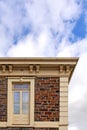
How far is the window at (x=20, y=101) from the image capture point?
21.5 meters

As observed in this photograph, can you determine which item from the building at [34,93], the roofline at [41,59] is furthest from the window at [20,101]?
the roofline at [41,59]

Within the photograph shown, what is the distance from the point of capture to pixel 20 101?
71.3 ft

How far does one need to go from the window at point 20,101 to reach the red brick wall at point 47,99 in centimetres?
29

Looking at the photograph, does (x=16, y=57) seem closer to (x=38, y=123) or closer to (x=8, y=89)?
(x=8, y=89)

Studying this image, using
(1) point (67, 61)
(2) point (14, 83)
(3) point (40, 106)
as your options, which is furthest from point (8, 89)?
(1) point (67, 61)

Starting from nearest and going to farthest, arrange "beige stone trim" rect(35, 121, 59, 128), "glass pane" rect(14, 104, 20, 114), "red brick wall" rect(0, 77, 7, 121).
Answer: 1. "beige stone trim" rect(35, 121, 59, 128)
2. "red brick wall" rect(0, 77, 7, 121)
3. "glass pane" rect(14, 104, 20, 114)

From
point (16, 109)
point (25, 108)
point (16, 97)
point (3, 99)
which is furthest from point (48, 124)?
point (3, 99)

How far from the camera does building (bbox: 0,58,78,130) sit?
21.3 m

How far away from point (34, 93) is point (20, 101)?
808 millimetres

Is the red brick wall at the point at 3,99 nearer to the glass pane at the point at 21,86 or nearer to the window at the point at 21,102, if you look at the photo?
the window at the point at 21,102

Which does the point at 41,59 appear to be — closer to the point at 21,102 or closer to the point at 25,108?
the point at 21,102

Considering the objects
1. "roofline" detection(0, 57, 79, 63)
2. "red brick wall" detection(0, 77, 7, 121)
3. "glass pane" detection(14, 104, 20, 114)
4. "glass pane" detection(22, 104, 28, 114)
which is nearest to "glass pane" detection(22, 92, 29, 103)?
"glass pane" detection(22, 104, 28, 114)

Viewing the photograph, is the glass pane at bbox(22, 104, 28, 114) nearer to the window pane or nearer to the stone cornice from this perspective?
the window pane

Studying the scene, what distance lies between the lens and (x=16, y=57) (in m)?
21.5
